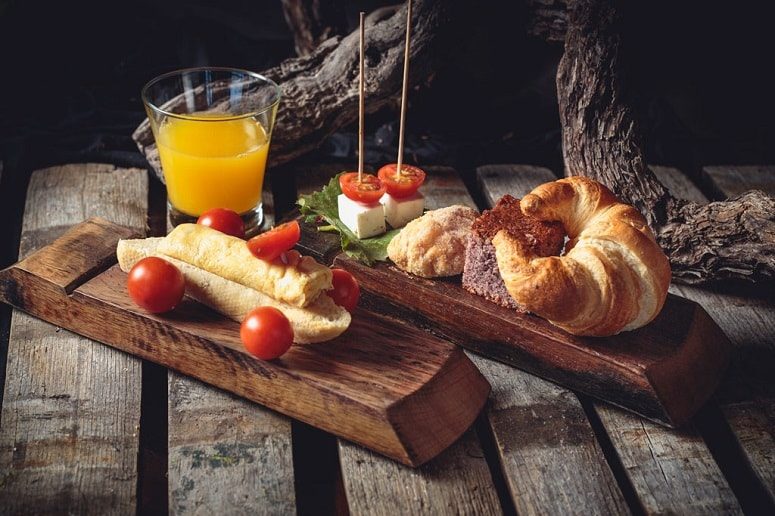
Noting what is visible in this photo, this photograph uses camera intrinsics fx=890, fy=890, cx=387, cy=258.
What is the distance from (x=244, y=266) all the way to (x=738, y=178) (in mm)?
2874

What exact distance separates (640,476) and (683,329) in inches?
21.5

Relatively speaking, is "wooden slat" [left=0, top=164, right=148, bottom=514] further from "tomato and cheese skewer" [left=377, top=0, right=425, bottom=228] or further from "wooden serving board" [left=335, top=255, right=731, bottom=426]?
"tomato and cheese skewer" [left=377, top=0, right=425, bottom=228]

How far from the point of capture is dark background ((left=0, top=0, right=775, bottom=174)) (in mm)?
4723

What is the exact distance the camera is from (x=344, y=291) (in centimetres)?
298

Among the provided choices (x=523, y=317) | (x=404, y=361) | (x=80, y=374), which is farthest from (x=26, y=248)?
(x=523, y=317)

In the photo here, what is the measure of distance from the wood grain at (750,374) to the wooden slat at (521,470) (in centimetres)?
51

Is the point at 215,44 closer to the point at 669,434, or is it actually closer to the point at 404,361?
the point at 404,361

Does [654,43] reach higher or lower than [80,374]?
higher

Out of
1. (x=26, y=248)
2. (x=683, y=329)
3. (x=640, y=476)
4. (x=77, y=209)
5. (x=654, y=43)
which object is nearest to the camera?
(x=640, y=476)

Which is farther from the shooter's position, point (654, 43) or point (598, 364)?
point (654, 43)

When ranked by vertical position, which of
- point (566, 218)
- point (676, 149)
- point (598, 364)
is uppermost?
point (566, 218)

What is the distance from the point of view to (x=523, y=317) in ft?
10.00

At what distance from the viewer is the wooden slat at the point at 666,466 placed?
8.73 ft

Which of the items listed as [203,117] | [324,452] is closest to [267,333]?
[324,452]
